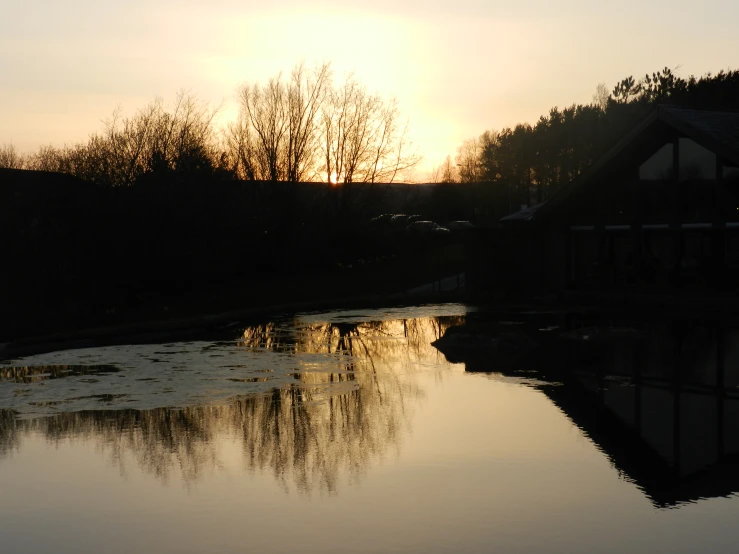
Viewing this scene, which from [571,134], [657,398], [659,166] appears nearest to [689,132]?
[659,166]

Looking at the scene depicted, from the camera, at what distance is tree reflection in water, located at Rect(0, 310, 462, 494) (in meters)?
10.4

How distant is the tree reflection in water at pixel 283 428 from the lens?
10.4 m

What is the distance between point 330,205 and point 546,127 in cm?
4908

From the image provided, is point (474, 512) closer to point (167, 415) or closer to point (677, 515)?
point (677, 515)

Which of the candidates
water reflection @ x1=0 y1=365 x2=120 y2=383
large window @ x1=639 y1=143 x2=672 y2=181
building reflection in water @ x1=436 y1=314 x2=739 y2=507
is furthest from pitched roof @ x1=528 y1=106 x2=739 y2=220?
water reflection @ x1=0 y1=365 x2=120 y2=383

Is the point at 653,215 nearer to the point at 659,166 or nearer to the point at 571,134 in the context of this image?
the point at 659,166

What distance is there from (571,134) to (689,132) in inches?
2684

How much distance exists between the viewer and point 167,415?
13422 mm

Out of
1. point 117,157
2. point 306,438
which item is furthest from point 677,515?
point 117,157

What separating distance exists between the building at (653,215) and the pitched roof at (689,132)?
0.03 meters

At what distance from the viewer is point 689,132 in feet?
91.1

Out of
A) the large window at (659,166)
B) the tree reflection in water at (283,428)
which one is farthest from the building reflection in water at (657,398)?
the large window at (659,166)

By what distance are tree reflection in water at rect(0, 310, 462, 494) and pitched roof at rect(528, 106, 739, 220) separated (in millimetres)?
13482

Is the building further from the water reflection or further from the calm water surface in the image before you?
the water reflection
